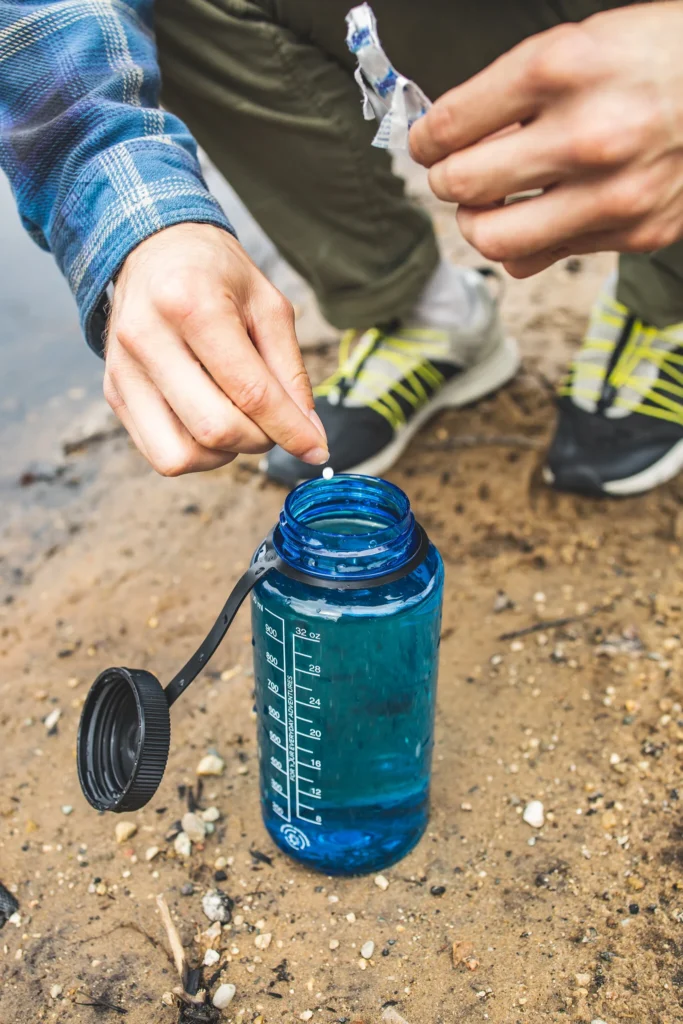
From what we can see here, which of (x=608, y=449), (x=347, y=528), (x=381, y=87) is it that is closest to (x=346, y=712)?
(x=347, y=528)

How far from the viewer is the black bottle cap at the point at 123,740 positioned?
1.37m

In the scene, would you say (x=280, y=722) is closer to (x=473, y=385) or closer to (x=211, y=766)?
(x=211, y=766)

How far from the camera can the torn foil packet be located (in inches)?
50.8

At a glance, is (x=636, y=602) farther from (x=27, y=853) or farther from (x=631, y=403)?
(x=27, y=853)

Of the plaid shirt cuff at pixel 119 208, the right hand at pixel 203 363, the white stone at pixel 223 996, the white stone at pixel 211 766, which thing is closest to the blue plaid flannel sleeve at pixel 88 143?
the plaid shirt cuff at pixel 119 208

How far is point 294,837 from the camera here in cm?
157

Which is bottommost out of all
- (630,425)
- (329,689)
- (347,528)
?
(630,425)

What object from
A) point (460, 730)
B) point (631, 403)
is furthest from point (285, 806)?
point (631, 403)

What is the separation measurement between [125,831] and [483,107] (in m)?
1.42

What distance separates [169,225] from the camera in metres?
1.36

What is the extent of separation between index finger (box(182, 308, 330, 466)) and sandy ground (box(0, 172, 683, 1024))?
0.91 meters

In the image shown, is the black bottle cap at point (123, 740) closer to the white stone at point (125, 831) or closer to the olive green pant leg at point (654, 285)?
the white stone at point (125, 831)

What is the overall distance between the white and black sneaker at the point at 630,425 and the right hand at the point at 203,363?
135cm

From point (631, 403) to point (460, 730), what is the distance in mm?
1134
